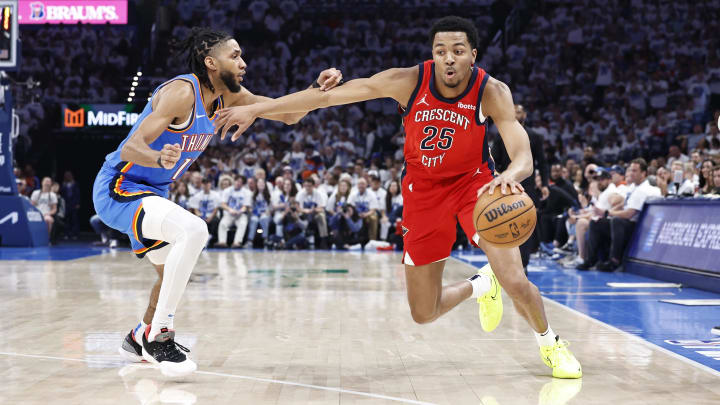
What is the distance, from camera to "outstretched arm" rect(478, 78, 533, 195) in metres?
3.78

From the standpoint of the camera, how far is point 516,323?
589 cm

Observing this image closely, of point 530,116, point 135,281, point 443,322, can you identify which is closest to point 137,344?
point 443,322

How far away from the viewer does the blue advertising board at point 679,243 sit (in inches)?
313

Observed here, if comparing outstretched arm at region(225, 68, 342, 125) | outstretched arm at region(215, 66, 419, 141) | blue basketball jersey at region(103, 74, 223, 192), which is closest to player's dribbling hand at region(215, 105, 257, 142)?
outstretched arm at region(215, 66, 419, 141)

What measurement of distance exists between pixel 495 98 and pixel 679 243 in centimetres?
553

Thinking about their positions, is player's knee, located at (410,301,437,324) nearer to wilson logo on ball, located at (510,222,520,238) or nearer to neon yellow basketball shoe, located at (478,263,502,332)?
neon yellow basketball shoe, located at (478,263,502,332)

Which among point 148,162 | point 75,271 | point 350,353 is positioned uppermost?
point 148,162

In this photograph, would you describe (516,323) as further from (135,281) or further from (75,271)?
(75,271)

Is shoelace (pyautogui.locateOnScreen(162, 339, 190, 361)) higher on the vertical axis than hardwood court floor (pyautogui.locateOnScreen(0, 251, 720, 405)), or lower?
higher

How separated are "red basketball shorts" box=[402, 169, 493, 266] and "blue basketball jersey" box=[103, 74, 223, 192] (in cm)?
129

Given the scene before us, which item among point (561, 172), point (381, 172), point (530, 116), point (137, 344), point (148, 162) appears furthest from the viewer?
point (530, 116)

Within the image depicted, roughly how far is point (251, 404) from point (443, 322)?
2.76 meters

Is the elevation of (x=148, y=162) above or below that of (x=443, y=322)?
above

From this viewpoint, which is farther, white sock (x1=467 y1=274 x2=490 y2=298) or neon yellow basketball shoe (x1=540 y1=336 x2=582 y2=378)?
white sock (x1=467 y1=274 x2=490 y2=298)
